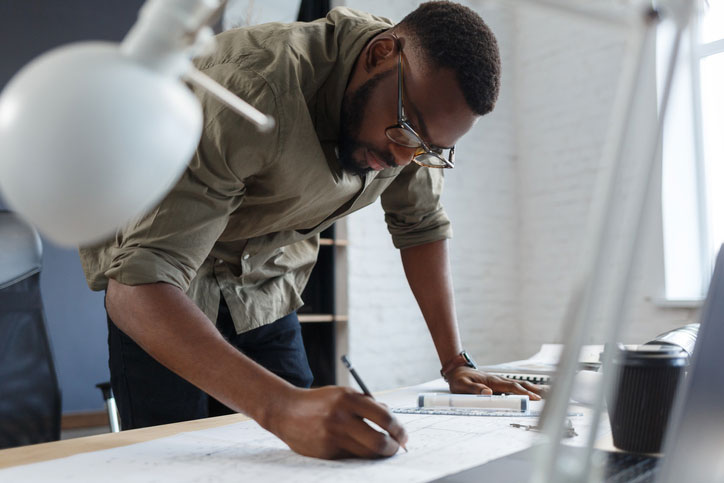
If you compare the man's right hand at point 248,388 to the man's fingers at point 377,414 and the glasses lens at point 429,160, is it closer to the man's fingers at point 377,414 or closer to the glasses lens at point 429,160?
the man's fingers at point 377,414

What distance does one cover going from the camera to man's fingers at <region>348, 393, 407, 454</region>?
2.22 feet

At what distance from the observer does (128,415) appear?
1.17 meters

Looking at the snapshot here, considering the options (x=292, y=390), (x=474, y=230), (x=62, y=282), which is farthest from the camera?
(x=474, y=230)

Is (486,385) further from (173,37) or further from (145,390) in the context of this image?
(173,37)

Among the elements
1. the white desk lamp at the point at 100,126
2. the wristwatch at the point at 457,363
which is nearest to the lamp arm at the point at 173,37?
the white desk lamp at the point at 100,126

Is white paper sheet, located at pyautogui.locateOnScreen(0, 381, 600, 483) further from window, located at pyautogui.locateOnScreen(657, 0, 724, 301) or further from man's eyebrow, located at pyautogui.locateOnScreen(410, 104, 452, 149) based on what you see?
man's eyebrow, located at pyautogui.locateOnScreen(410, 104, 452, 149)

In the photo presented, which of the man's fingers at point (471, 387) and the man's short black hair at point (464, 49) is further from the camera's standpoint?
the man's fingers at point (471, 387)

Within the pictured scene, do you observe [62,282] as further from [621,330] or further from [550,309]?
[621,330]

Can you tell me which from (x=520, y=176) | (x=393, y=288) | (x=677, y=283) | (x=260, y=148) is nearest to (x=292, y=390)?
(x=260, y=148)

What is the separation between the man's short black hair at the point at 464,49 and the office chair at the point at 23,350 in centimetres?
88

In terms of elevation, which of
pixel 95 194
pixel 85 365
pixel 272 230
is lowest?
pixel 85 365

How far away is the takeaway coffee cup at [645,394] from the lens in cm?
63

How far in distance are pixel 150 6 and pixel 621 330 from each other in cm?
24

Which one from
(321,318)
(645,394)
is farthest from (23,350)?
(321,318)
